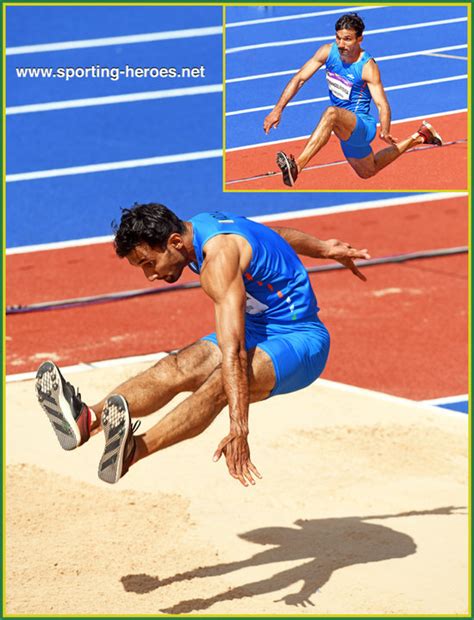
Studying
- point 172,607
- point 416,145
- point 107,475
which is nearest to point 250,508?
point 172,607

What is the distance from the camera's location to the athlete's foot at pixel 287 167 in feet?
25.1

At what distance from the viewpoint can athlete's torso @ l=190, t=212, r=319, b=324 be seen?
673cm

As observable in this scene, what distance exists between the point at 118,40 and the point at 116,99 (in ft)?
2.35

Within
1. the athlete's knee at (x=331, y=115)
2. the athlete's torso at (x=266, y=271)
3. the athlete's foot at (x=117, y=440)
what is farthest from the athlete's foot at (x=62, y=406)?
the athlete's knee at (x=331, y=115)

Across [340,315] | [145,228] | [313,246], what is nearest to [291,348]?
[313,246]

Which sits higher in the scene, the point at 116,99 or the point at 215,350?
the point at 116,99

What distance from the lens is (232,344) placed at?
20.6ft

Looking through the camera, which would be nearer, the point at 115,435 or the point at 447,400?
the point at 115,435

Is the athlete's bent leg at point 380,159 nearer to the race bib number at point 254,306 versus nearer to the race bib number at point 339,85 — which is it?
the race bib number at point 339,85

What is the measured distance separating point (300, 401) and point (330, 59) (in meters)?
3.54

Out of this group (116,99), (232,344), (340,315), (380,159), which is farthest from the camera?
(116,99)

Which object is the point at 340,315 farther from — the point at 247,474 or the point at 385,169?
the point at 247,474

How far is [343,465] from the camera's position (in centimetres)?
912

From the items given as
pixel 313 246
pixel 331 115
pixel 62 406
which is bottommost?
pixel 62 406
